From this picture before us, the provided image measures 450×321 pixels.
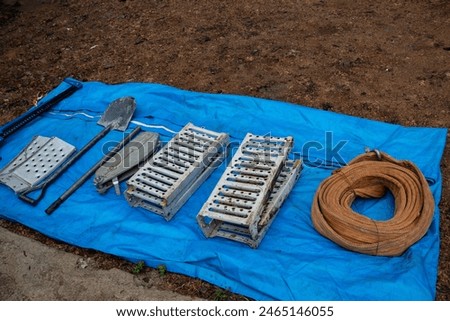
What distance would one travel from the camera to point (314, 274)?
9.81 ft

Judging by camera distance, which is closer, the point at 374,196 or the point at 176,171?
the point at 374,196

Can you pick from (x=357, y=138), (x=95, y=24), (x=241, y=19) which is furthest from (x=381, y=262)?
(x=95, y=24)

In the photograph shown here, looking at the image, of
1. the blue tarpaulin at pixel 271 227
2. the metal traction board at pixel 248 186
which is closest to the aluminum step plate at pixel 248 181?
the metal traction board at pixel 248 186

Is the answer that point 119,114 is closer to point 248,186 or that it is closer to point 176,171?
point 176,171

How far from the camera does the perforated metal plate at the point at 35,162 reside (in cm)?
402

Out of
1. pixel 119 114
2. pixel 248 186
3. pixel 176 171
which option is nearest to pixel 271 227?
pixel 248 186

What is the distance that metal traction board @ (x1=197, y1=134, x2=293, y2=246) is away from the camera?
10.3 ft

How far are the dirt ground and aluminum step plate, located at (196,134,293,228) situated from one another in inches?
45.5

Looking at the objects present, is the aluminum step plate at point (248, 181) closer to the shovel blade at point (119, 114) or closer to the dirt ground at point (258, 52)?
the dirt ground at point (258, 52)

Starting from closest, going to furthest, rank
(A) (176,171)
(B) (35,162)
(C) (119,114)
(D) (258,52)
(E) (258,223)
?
(E) (258,223), (A) (176,171), (B) (35,162), (C) (119,114), (D) (258,52)

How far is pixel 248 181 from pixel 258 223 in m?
→ 0.40

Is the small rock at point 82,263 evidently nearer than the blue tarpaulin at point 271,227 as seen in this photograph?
No

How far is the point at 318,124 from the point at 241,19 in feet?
9.03

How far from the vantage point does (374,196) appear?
3395 millimetres
